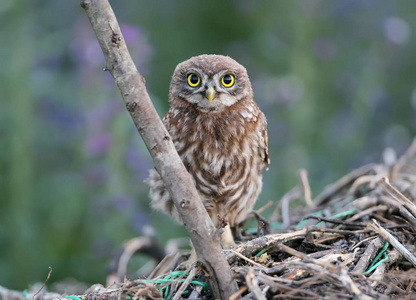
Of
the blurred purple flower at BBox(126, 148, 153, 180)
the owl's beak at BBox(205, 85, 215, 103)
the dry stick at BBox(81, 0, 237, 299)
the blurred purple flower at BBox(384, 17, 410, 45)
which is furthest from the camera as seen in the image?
the blurred purple flower at BBox(384, 17, 410, 45)

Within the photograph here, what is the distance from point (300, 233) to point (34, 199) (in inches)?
95.1

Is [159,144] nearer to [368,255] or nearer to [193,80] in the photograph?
[368,255]

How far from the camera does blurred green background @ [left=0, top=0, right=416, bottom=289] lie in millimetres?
4070

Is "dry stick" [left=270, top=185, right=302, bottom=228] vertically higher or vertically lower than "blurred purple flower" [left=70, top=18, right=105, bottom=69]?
lower

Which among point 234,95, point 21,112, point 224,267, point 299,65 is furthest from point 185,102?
point 299,65

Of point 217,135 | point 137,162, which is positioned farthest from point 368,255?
point 137,162

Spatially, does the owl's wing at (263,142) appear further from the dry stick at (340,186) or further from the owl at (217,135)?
the dry stick at (340,186)

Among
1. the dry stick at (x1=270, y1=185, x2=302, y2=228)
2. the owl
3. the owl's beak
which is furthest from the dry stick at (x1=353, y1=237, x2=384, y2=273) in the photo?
the owl's beak

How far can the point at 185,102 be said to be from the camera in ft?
9.87

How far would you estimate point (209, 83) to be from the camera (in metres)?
2.92

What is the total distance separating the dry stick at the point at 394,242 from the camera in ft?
7.10

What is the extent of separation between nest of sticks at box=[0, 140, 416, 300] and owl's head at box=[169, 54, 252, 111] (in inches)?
26.9

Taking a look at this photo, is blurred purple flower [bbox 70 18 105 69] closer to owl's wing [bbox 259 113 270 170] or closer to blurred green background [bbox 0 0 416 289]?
blurred green background [bbox 0 0 416 289]

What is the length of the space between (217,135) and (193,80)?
1.06 ft
